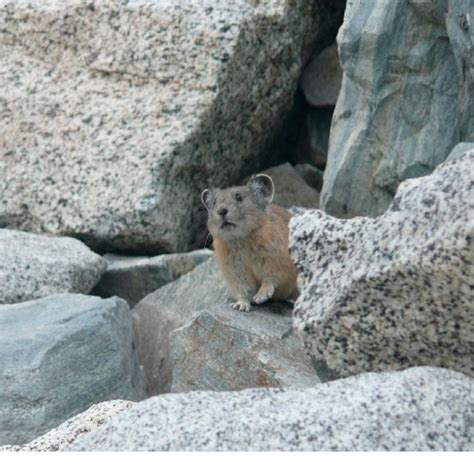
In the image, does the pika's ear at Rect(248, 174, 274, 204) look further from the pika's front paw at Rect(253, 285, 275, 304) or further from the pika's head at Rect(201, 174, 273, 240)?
the pika's front paw at Rect(253, 285, 275, 304)

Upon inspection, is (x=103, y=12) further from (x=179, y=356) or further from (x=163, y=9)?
(x=179, y=356)

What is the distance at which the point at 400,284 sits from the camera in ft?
15.6

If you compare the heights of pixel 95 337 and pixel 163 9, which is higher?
pixel 163 9

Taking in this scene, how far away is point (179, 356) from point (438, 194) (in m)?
2.93

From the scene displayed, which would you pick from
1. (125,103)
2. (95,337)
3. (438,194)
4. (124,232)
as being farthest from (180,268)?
(438,194)

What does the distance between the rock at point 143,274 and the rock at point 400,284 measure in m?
3.82

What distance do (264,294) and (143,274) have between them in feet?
5.34

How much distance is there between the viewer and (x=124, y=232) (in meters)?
9.32

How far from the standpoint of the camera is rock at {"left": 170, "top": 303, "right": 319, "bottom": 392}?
6655 mm

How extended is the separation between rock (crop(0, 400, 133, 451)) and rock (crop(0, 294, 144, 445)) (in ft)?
2.73

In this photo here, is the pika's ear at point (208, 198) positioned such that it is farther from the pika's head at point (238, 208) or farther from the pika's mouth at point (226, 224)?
the pika's mouth at point (226, 224)

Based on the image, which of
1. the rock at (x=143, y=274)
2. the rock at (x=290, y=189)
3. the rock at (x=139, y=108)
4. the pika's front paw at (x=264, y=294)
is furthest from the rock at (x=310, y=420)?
the rock at (x=290, y=189)

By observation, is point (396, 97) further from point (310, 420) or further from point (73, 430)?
point (310, 420)

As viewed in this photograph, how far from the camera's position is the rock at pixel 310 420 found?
434cm
